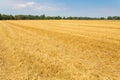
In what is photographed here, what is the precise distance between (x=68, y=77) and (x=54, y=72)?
657mm

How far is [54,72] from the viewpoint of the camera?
6617mm

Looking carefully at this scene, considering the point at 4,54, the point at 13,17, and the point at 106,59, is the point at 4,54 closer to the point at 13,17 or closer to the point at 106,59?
the point at 106,59

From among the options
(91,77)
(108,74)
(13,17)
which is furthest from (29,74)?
(13,17)

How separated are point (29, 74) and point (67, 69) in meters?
1.29

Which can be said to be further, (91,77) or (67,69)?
(67,69)

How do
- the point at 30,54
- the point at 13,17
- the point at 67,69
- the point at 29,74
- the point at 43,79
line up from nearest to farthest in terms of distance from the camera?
1. the point at 43,79
2. the point at 29,74
3. the point at 67,69
4. the point at 30,54
5. the point at 13,17

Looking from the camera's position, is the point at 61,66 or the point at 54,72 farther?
the point at 61,66

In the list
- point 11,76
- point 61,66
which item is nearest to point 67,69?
point 61,66

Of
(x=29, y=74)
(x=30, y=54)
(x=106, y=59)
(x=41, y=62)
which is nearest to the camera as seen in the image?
(x=29, y=74)

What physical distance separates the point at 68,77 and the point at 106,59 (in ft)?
10.3

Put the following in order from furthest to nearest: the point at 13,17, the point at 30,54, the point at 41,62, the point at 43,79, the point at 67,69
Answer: the point at 13,17
the point at 30,54
the point at 41,62
the point at 67,69
the point at 43,79

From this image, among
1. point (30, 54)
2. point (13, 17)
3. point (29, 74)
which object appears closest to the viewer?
point (29, 74)

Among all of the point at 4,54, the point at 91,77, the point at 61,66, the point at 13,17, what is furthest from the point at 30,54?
the point at 13,17

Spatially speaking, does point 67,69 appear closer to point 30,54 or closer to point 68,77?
point 68,77
